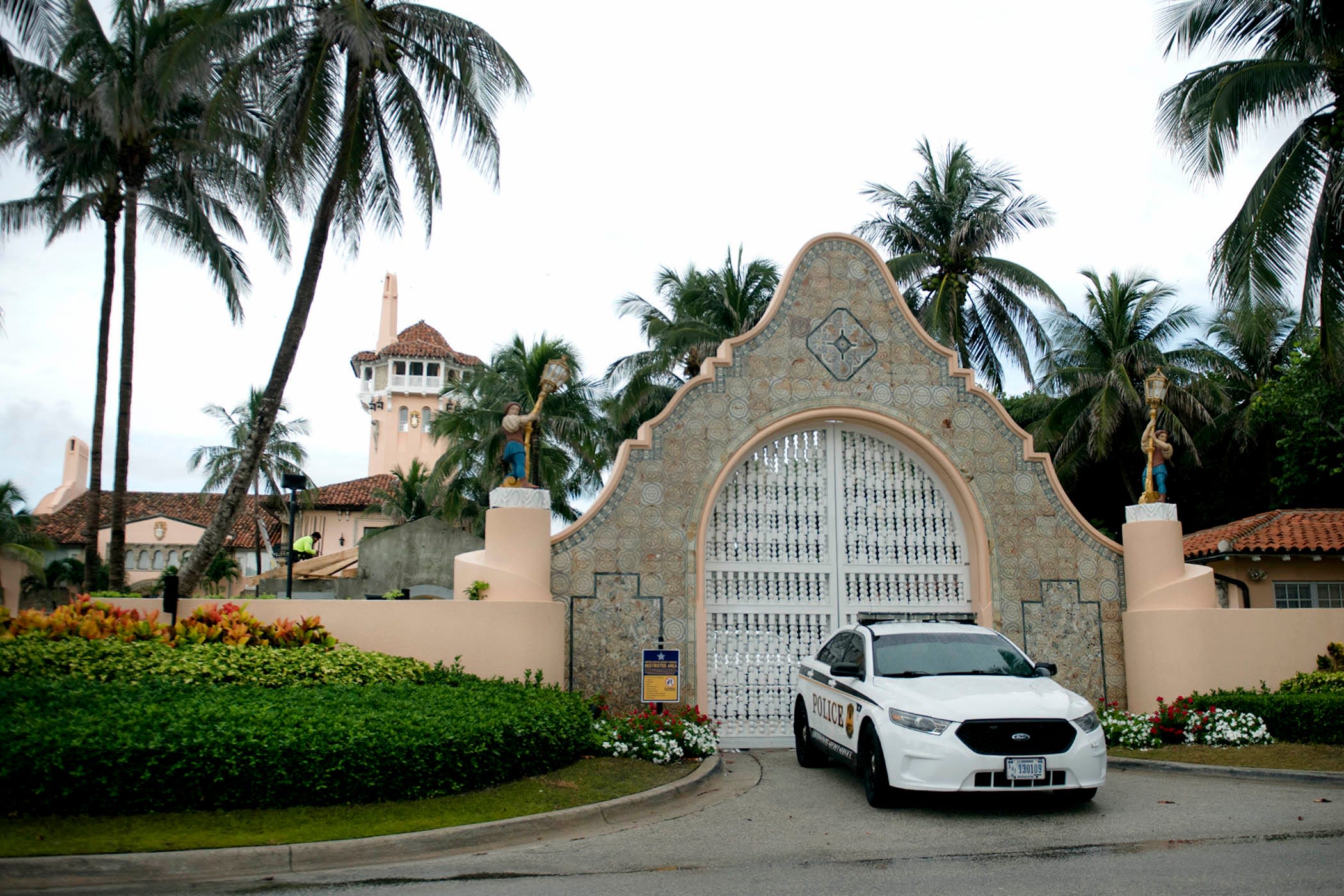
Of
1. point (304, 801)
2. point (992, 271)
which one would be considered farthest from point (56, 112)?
point (992, 271)

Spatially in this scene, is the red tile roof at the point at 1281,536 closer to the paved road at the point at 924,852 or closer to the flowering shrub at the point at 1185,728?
the flowering shrub at the point at 1185,728

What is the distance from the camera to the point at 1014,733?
9.02 metres

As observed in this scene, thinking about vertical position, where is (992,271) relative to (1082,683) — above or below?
above

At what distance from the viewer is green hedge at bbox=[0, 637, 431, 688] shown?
35.5 feet

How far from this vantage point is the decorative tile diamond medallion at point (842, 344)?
15.8 meters

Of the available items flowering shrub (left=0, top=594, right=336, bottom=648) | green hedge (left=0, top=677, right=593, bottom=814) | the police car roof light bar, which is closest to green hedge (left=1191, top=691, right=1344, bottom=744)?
the police car roof light bar

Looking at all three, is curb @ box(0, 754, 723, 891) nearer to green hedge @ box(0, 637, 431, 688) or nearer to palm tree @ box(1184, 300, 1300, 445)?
green hedge @ box(0, 637, 431, 688)

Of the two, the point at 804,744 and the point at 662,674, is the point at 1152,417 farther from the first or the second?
the point at 662,674

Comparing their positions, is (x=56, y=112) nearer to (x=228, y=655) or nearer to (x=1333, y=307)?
(x=228, y=655)

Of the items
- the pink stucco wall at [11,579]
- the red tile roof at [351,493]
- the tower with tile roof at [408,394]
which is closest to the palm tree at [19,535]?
the pink stucco wall at [11,579]

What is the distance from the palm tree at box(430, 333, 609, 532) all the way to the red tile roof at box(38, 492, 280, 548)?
1649 cm

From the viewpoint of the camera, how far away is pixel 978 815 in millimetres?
9258

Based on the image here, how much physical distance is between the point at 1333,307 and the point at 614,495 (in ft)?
35.8

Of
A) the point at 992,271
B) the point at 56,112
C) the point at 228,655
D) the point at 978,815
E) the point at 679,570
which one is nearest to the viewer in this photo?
the point at 978,815
